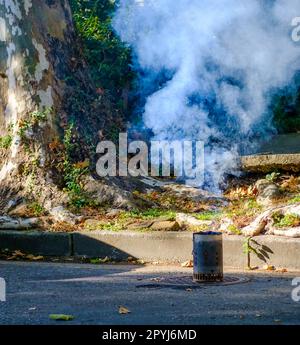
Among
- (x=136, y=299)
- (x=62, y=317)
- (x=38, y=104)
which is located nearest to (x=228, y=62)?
(x=38, y=104)

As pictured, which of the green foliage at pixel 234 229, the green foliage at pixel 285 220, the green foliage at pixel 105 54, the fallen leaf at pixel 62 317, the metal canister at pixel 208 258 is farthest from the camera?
the green foliage at pixel 105 54

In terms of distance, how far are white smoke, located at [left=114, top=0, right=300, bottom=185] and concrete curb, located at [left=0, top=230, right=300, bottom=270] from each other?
4852 mm

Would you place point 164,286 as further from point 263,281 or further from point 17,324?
point 17,324

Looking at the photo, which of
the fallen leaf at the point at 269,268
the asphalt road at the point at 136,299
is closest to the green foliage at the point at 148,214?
the asphalt road at the point at 136,299

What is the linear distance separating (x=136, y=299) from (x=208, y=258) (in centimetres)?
129

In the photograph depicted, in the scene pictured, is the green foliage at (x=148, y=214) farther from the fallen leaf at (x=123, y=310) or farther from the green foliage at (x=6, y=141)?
the fallen leaf at (x=123, y=310)

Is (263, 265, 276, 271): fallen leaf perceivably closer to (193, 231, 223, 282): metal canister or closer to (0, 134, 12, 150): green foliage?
(193, 231, 223, 282): metal canister

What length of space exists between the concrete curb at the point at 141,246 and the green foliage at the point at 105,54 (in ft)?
22.9

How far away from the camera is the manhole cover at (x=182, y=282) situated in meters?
7.80

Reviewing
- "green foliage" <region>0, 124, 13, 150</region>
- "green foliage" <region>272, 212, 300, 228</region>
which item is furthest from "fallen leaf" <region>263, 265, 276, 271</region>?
"green foliage" <region>0, 124, 13, 150</region>

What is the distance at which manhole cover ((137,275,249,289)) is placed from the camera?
7805 mm

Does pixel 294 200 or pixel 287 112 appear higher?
pixel 287 112

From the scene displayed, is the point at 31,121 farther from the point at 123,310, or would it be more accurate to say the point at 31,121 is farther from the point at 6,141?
the point at 123,310

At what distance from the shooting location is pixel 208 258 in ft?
26.4
